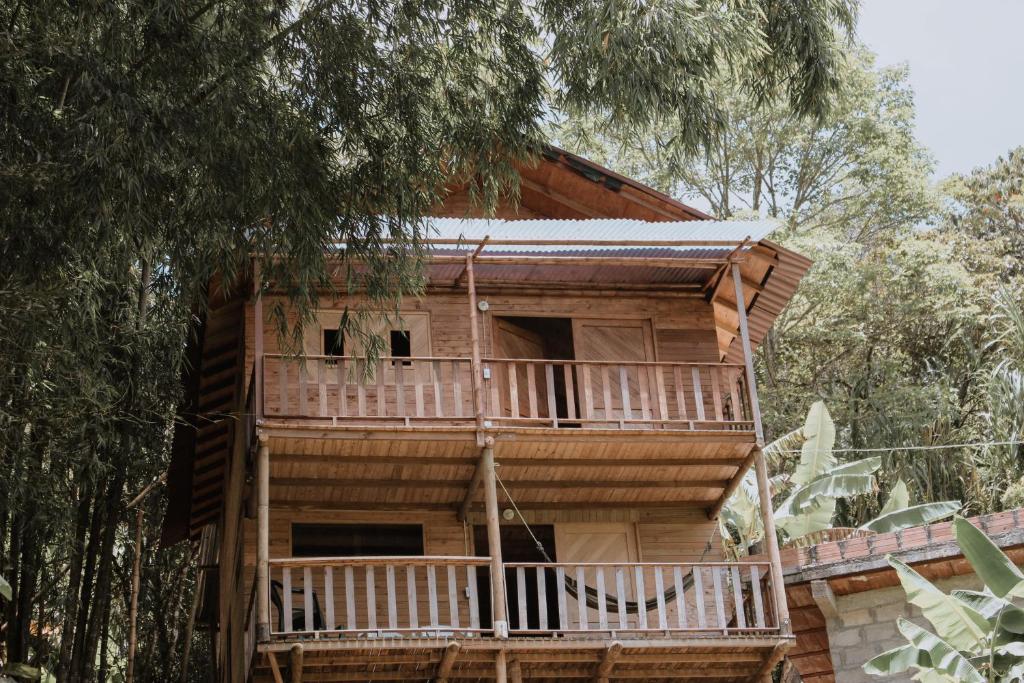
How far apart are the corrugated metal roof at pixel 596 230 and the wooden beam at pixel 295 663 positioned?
15.0 feet

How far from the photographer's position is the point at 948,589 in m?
14.0

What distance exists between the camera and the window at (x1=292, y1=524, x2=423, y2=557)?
53.7 ft

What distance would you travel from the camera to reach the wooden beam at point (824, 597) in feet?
48.2

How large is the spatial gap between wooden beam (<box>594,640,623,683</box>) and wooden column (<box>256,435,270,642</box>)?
3.42m

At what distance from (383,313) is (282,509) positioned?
366 centimetres

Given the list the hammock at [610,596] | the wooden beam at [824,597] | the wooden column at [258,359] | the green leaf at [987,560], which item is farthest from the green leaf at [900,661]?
the wooden column at [258,359]

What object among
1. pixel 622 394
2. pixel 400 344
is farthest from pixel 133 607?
pixel 622 394

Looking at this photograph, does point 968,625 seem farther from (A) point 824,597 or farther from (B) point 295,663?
(B) point 295,663

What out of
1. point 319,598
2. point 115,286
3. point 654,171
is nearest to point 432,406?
point 319,598

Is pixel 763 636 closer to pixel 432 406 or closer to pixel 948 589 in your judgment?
pixel 948 589

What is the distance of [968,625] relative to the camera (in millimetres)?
12289

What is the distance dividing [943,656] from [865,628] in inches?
102

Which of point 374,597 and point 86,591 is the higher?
point 86,591

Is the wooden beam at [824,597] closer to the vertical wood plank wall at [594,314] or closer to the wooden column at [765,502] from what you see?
the wooden column at [765,502]
